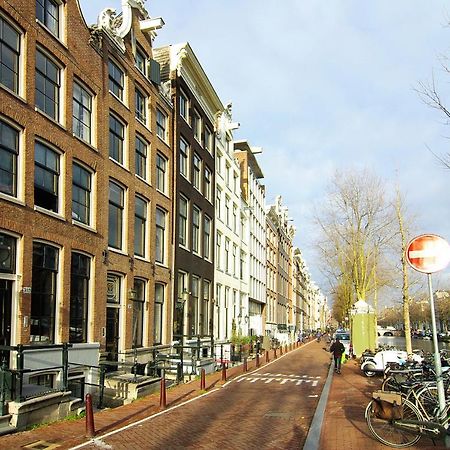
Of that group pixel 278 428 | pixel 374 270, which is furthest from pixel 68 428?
pixel 374 270

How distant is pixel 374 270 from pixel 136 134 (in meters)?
21.6

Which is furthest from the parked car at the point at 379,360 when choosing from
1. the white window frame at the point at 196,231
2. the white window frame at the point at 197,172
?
the white window frame at the point at 197,172

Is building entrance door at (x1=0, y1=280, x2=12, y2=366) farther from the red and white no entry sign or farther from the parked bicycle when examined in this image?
the red and white no entry sign

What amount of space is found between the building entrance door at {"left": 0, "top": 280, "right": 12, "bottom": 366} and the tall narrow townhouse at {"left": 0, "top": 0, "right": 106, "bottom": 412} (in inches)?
0.9

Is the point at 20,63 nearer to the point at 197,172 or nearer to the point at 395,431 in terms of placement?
the point at 395,431

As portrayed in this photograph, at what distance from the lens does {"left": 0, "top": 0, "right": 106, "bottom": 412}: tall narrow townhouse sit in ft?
45.3

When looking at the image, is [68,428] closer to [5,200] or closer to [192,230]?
[5,200]

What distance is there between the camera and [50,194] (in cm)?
1573

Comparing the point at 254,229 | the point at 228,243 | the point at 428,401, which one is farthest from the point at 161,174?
the point at 254,229

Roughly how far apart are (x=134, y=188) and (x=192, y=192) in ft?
25.7

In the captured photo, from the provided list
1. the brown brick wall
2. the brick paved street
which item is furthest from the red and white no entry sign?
the brown brick wall

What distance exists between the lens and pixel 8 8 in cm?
1398

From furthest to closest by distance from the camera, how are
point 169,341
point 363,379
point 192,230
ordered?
1. point 192,230
2. point 169,341
3. point 363,379

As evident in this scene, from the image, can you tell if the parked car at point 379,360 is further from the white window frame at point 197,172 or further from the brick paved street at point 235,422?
the white window frame at point 197,172
